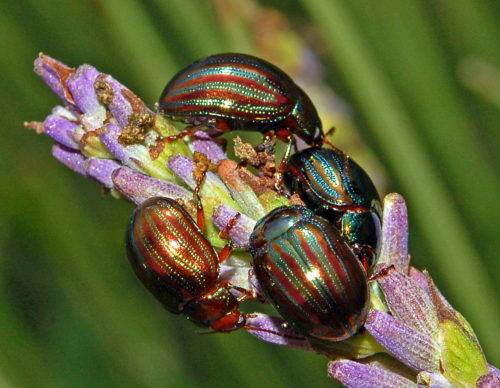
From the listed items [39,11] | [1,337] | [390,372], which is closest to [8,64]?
[39,11]

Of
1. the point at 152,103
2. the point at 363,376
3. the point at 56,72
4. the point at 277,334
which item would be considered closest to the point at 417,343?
the point at 363,376

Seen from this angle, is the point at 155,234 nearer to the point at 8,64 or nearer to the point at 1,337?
the point at 1,337

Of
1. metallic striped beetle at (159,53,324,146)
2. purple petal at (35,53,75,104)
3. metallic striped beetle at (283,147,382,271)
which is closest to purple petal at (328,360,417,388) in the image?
metallic striped beetle at (283,147,382,271)

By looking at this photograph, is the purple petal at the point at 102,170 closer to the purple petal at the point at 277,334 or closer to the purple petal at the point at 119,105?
the purple petal at the point at 119,105

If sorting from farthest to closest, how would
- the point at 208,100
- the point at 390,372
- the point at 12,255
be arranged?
the point at 12,255
the point at 208,100
the point at 390,372

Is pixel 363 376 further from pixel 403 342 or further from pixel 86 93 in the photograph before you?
pixel 86 93

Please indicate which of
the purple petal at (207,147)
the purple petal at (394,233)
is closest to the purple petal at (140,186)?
the purple petal at (207,147)

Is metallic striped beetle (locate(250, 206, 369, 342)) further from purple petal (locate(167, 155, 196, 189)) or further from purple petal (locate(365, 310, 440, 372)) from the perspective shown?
purple petal (locate(167, 155, 196, 189))
